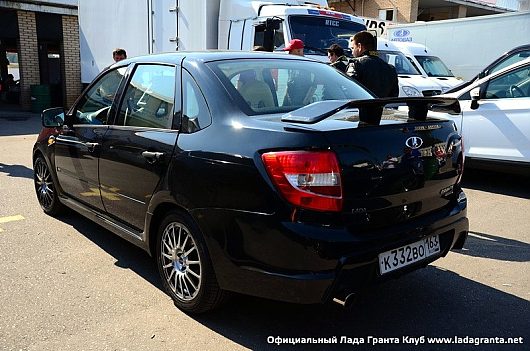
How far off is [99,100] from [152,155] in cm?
129

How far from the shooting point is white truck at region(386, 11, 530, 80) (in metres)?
13.7

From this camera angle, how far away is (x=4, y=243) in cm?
433

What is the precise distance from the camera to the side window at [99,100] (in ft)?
12.8

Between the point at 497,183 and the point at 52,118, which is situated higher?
the point at 52,118

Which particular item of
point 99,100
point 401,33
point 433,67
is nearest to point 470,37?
point 433,67

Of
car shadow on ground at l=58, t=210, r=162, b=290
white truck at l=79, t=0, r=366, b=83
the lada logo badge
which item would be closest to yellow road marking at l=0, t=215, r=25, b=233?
car shadow on ground at l=58, t=210, r=162, b=290

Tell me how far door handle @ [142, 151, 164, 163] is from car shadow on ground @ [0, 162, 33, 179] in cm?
470

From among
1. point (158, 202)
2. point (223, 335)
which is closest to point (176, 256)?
point (158, 202)

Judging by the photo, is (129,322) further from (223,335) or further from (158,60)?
(158,60)

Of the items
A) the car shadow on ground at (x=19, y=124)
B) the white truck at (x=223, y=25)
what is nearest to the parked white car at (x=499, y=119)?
the white truck at (x=223, y=25)

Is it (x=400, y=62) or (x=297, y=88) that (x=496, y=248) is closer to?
(x=297, y=88)

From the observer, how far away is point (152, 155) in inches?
125

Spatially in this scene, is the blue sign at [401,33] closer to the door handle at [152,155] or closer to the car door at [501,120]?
the car door at [501,120]

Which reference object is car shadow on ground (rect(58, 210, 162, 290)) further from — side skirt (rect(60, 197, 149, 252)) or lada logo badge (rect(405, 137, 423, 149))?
lada logo badge (rect(405, 137, 423, 149))
